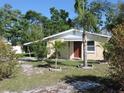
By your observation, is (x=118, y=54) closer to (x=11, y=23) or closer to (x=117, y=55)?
(x=117, y=55)

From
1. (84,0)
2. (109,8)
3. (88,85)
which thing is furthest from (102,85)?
(109,8)

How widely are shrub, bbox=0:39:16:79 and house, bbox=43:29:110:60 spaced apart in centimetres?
1747

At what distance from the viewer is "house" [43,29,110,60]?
35.2 meters

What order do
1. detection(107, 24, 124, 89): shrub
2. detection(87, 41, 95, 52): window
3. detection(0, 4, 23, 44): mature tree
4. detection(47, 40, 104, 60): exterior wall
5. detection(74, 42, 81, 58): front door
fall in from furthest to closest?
detection(0, 4, 23, 44): mature tree < detection(74, 42, 81, 58): front door < detection(87, 41, 95, 52): window < detection(47, 40, 104, 60): exterior wall < detection(107, 24, 124, 89): shrub

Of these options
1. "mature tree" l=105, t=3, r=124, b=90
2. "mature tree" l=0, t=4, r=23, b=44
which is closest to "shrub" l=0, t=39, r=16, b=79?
"mature tree" l=105, t=3, r=124, b=90

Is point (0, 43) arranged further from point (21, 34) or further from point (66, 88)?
point (21, 34)

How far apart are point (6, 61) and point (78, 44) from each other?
19.9 metres

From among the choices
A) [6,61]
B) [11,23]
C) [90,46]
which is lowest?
[6,61]

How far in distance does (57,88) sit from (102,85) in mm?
2207

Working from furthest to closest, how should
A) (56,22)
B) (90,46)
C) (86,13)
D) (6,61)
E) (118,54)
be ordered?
(56,22) → (90,46) → (86,13) → (6,61) → (118,54)

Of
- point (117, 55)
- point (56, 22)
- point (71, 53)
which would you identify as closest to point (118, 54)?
point (117, 55)

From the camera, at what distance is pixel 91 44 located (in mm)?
35625

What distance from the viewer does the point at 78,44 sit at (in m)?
36.4

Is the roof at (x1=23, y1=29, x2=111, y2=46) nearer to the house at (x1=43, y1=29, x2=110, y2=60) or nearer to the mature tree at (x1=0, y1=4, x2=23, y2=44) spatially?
the house at (x1=43, y1=29, x2=110, y2=60)
